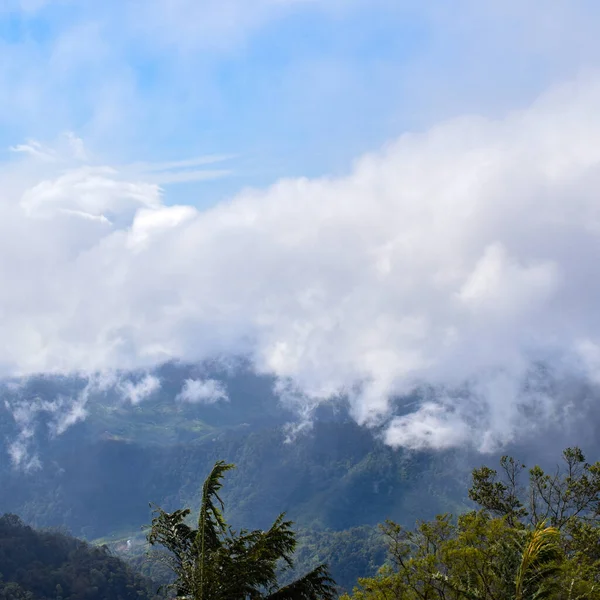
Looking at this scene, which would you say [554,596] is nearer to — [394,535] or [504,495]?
[394,535]

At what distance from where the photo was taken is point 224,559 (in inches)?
875

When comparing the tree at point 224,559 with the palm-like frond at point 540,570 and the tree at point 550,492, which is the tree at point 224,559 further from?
the tree at point 550,492

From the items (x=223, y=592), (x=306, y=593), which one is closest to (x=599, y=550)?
(x=306, y=593)

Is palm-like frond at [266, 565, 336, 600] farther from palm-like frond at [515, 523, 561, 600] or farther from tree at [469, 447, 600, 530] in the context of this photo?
tree at [469, 447, 600, 530]

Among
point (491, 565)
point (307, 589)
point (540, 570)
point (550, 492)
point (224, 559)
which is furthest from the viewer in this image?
point (550, 492)

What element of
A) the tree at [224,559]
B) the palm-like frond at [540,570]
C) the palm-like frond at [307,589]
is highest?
the tree at [224,559]

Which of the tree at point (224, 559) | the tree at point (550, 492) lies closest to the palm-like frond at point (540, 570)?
the tree at point (224, 559)

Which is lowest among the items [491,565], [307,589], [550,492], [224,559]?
[491,565]

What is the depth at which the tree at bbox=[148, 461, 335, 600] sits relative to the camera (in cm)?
2183

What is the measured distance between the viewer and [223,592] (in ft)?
71.3

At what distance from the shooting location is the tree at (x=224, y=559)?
859 inches

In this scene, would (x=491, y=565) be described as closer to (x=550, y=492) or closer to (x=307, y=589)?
(x=307, y=589)

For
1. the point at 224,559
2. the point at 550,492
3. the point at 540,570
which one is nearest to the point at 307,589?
the point at 224,559

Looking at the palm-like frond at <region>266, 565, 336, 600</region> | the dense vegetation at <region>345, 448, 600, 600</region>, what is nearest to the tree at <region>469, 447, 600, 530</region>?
the dense vegetation at <region>345, 448, 600, 600</region>
